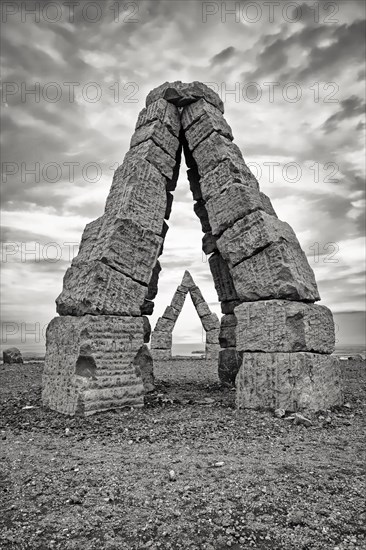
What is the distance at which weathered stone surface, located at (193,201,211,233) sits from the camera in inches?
341

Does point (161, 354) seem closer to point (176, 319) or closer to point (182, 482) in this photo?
point (176, 319)

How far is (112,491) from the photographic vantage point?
2943 millimetres

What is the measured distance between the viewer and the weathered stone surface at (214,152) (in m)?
6.86

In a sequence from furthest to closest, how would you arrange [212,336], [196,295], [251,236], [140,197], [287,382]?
[196,295] < [212,336] < [140,197] < [251,236] < [287,382]

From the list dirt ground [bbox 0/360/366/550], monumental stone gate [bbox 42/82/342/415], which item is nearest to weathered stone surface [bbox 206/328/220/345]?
monumental stone gate [bbox 42/82/342/415]

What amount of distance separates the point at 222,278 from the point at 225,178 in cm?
258

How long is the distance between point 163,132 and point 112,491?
5.91 meters

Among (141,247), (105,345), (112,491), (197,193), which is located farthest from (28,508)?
(197,193)

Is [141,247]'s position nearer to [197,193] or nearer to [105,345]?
[105,345]

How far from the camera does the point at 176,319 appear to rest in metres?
18.4

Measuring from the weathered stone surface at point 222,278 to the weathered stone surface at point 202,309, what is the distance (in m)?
9.44

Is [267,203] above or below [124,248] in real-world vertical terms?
above

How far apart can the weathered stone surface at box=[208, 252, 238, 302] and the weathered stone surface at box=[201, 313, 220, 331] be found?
30.8 ft

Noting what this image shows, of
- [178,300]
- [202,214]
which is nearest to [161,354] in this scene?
[178,300]
